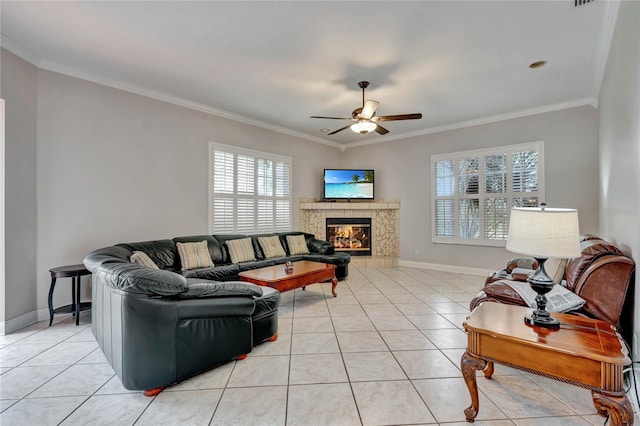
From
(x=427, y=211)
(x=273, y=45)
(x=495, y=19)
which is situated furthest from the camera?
(x=427, y=211)

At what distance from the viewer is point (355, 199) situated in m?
7.27

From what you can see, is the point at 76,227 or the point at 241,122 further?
the point at 241,122

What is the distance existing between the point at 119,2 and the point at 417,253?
6378 mm

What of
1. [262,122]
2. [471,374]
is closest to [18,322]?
[471,374]

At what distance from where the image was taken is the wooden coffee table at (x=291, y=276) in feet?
12.1

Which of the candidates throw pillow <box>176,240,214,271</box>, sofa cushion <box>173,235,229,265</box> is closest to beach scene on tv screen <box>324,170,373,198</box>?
sofa cushion <box>173,235,229,265</box>

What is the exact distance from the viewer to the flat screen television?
7184 mm

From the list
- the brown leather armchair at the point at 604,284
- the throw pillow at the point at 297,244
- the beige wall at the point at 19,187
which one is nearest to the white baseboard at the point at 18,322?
the beige wall at the point at 19,187

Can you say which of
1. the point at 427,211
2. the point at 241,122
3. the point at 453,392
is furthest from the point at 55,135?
the point at 427,211

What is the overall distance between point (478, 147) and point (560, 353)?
17.2 ft

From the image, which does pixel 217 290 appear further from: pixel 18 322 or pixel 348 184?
pixel 348 184

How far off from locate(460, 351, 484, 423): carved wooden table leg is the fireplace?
5.31 meters

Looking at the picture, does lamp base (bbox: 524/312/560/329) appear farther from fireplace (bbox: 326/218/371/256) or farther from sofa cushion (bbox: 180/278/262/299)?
fireplace (bbox: 326/218/371/256)

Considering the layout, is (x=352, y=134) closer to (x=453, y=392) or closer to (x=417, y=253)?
(x=417, y=253)
